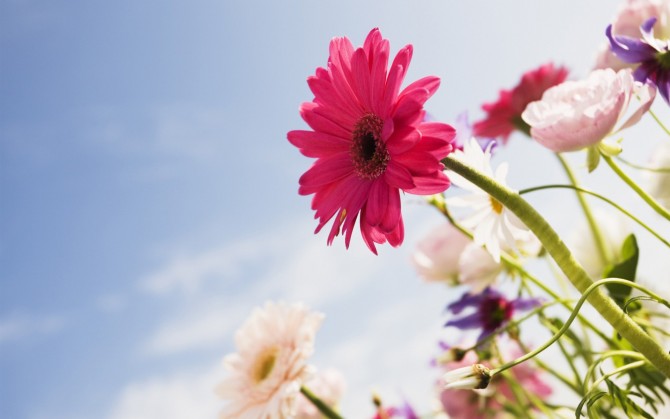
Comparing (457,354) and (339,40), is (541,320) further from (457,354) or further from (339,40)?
(339,40)

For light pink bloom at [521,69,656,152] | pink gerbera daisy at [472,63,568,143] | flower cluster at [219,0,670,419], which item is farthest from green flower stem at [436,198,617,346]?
pink gerbera daisy at [472,63,568,143]

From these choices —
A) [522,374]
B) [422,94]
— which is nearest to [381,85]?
[422,94]

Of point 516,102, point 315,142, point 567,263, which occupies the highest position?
point 516,102

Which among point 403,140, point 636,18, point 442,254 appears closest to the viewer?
point 403,140

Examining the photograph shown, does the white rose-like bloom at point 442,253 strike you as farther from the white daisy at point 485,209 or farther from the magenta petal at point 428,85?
the magenta petal at point 428,85

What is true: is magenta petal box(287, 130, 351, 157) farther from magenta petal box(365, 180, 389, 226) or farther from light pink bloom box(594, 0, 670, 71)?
light pink bloom box(594, 0, 670, 71)

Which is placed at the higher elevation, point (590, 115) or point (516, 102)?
point (516, 102)

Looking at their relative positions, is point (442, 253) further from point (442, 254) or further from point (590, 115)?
point (590, 115)

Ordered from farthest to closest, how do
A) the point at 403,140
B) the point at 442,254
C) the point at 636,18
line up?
the point at 442,254
the point at 636,18
the point at 403,140

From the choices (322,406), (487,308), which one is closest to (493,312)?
(487,308)
